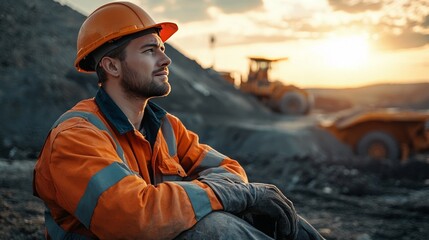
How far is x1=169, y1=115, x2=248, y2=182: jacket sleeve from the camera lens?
2.58 m

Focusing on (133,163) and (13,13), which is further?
(13,13)

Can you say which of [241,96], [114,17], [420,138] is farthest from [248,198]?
[241,96]

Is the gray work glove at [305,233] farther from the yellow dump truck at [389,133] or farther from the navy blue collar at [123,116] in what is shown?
the yellow dump truck at [389,133]

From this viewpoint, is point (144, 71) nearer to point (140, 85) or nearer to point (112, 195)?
point (140, 85)

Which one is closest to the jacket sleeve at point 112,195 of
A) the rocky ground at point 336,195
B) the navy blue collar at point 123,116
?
the navy blue collar at point 123,116

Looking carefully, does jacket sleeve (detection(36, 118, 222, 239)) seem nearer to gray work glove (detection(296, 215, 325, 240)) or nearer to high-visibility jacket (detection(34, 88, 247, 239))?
high-visibility jacket (detection(34, 88, 247, 239))

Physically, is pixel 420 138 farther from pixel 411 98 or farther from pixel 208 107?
pixel 411 98

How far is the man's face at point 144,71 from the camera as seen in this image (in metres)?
2.54

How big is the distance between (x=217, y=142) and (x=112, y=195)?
40.3 ft

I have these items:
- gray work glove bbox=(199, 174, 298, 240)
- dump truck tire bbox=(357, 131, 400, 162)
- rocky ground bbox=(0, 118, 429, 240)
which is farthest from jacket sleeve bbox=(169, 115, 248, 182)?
dump truck tire bbox=(357, 131, 400, 162)

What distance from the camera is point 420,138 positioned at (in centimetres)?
1098

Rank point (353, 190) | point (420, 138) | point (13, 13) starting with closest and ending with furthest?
1. point (353, 190)
2. point (420, 138)
3. point (13, 13)

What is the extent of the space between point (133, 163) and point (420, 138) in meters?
10.2

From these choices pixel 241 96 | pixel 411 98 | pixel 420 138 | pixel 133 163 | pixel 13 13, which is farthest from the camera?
pixel 411 98
